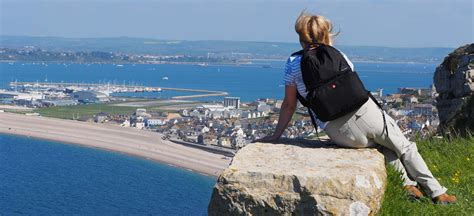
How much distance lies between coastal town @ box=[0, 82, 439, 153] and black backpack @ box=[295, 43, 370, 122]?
9743 millimetres

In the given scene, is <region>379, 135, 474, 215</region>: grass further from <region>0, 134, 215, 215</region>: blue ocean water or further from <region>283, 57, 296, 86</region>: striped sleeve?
<region>0, 134, 215, 215</region>: blue ocean water

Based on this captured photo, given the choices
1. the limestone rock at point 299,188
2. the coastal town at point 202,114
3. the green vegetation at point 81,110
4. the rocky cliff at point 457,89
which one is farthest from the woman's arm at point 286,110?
the green vegetation at point 81,110

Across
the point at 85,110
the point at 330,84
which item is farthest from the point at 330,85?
the point at 85,110

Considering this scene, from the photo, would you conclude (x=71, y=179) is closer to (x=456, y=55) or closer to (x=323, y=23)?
(x=456, y=55)

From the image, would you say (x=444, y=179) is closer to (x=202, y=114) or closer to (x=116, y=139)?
(x=116, y=139)

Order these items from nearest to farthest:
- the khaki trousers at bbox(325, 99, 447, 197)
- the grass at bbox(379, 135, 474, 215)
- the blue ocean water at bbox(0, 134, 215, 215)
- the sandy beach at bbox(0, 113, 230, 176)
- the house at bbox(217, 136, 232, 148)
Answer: the grass at bbox(379, 135, 474, 215)
the khaki trousers at bbox(325, 99, 447, 197)
the blue ocean water at bbox(0, 134, 215, 215)
the sandy beach at bbox(0, 113, 230, 176)
the house at bbox(217, 136, 232, 148)

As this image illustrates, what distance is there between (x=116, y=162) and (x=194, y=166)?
16.3ft

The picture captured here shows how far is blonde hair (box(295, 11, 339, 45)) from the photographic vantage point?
4.00m

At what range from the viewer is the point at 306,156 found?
12.6 feet

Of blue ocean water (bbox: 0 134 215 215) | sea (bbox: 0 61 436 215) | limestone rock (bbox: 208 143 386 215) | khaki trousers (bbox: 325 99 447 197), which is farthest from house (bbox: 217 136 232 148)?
limestone rock (bbox: 208 143 386 215)

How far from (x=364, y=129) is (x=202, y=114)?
55.3 metres

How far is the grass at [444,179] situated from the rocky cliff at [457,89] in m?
1.73

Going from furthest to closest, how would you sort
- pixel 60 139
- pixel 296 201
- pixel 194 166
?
pixel 60 139 → pixel 194 166 → pixel 296 201

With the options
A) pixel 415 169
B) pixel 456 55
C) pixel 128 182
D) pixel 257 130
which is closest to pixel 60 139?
pixel 257 130
